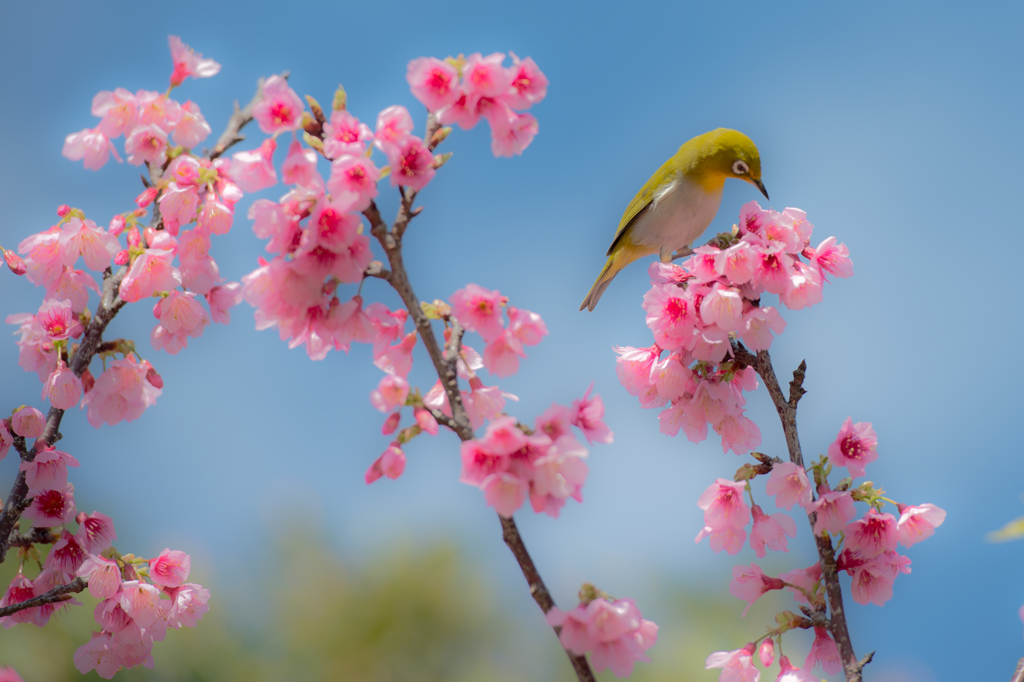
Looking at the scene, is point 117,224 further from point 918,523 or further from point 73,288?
point 918,523

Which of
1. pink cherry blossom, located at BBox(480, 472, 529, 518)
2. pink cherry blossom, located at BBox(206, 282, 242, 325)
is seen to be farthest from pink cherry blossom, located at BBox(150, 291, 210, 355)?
pink cherry blossom, located at BBox(480, 472, 529, 518)

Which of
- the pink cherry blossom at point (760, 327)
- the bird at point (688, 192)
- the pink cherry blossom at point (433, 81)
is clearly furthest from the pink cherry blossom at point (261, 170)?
the bird at point (688, 192)

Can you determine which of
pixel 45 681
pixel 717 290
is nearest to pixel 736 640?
pixel 45 681

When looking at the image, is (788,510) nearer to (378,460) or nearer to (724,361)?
(724,361)

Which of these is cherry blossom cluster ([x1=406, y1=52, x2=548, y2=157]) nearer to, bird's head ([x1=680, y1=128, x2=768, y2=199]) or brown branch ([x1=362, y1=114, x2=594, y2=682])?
brown branch ([x1=362, y1=114, x2=594, y2=682])

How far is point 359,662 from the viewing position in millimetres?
10172

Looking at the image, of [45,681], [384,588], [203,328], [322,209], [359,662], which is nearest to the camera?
[322,209]

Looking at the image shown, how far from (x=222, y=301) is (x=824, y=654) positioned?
1868 millimetres

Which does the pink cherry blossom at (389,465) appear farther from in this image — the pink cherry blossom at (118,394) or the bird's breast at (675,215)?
the bird's breast at (675,215)

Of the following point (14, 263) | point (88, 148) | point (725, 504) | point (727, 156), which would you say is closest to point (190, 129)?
point (88, 148)

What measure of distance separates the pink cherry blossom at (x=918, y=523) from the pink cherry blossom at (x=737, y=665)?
A: 1.59ft

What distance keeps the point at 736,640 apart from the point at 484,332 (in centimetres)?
958

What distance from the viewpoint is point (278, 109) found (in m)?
1.41

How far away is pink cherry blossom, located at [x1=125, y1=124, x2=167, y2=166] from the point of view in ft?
6.39
